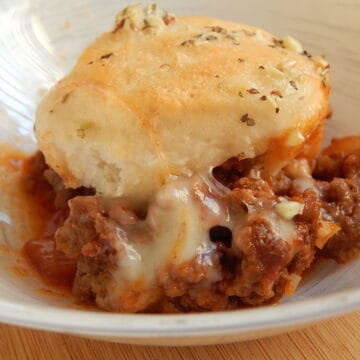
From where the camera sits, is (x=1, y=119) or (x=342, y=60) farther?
(x=342, y=60)

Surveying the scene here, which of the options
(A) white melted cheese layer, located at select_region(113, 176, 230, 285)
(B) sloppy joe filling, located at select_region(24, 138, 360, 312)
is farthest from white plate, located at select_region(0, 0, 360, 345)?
(A) white melted cheese layer, located at select_region(113, 176, 230, 285)

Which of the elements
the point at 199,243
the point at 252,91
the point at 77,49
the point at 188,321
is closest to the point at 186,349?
the point at 199,243

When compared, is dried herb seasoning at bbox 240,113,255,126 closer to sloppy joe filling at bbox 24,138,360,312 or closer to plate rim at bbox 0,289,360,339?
sloppy joe filling at bbox 24,138,360,312

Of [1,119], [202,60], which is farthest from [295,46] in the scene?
Result: [1,119]

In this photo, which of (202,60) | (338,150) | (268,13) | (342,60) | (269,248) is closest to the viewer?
(269,248)

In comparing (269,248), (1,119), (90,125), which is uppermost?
(90,125)

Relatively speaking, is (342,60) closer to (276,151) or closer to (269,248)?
(276,151)

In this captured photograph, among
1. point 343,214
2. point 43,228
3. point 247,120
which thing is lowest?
point 43,228

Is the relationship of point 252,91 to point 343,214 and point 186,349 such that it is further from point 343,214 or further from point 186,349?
point 186,349
